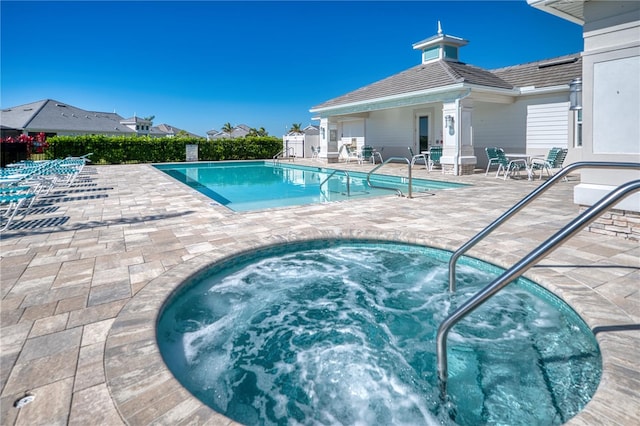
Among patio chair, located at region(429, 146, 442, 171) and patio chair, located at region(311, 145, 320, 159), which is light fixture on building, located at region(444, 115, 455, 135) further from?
patio chair, located at region(311, 145, 320, 159)

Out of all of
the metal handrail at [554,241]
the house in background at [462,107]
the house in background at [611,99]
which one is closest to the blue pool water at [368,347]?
the metal handrail at [554,241]

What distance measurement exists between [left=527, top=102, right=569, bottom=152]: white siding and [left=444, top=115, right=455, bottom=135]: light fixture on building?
137 inches

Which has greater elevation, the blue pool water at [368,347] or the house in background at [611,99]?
the house in background at [611,99]

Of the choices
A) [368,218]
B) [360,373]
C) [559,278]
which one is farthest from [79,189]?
[559,278]

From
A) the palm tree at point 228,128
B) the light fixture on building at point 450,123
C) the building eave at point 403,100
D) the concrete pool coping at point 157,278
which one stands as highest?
the palm tree at point 228,128

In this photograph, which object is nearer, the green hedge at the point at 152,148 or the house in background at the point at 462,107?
the house in background at the point at 462,107

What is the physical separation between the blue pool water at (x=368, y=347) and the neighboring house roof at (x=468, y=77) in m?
9.96

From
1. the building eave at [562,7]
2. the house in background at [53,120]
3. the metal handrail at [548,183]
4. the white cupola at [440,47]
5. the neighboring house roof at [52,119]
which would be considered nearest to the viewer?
the metal handrail at [548,183]

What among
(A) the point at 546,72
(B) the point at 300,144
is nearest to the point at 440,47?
(A) the point at 546,72

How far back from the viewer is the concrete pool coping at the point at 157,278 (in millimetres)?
1796

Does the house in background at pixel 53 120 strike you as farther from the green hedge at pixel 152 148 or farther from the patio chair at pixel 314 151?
the patio chair at pixel 314 151

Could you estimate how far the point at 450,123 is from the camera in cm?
1215

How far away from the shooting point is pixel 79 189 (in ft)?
33.4

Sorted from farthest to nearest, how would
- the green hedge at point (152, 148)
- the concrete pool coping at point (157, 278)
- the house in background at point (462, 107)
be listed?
the green hedge at point (152, 148)
the house in background at point (462, 107)
the concrete pool coping at point (157, 278)
